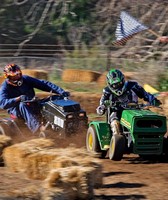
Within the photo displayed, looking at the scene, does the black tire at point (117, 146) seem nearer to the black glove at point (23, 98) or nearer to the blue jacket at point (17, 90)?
the black glove at point (23, 98)

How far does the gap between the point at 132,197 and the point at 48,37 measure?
23870 millimetres

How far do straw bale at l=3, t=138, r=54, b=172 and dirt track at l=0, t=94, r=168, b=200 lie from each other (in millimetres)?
114

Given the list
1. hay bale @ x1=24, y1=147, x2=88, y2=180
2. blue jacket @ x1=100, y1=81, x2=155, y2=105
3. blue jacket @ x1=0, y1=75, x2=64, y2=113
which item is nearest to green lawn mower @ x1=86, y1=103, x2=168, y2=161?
blue jacket @ x1=100, y1=81, x2=155, y2=105

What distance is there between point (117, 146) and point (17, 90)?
266 centimetres

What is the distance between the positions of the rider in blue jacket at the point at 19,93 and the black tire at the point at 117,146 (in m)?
1.79

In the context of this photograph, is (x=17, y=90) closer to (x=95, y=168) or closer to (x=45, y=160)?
(x=45, y=160)

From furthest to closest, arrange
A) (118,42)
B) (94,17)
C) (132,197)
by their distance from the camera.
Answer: (94,17)
(118,42)
(132,197)

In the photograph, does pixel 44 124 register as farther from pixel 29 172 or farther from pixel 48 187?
pixel 48 187

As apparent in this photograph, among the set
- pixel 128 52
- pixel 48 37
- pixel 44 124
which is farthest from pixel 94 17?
pixel 44 124

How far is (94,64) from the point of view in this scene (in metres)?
21.3

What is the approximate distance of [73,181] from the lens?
688cm

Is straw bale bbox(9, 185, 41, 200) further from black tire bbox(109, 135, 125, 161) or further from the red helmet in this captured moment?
the red helmet

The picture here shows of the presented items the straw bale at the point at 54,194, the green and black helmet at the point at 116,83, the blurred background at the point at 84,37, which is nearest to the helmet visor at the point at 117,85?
the green and black helmet at the point at 116,83

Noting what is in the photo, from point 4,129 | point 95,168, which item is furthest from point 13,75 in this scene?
point 95,168
